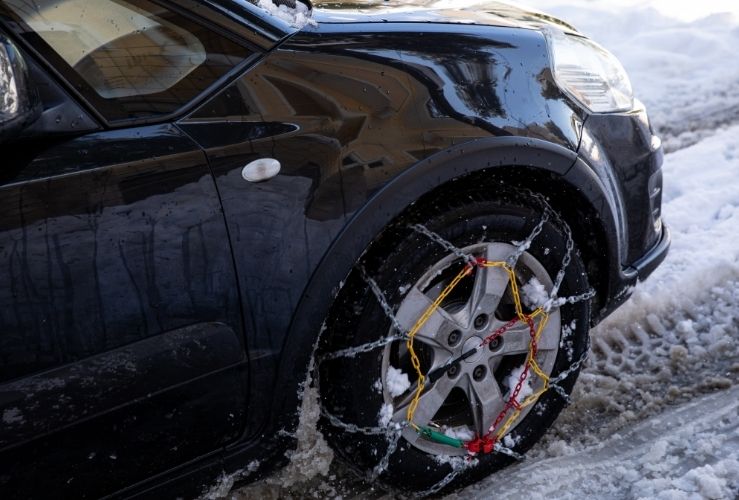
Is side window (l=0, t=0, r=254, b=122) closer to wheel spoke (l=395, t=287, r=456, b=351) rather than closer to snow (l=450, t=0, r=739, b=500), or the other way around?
wheel spoke (l=395, t=287, r=456, b=351)

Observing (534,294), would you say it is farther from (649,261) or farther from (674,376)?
(674,376)

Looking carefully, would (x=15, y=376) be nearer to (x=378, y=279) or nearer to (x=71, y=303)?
(x=71, y=303)

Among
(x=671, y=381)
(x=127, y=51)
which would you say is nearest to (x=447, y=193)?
(x=127, y=51)

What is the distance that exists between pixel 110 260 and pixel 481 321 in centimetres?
102

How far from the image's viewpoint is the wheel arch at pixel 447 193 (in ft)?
6.03

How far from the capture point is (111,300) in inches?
63.1

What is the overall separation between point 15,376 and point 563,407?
162 cm

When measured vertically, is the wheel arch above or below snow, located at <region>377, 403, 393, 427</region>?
above

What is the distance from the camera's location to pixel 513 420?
92.6 inches

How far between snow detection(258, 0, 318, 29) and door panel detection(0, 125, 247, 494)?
421 mm

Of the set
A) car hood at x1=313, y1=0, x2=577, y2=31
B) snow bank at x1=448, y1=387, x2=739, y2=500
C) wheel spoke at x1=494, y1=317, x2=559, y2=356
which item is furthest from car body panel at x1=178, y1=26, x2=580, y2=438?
snow bank at x1=448, y1=387, x2=739, y2=500

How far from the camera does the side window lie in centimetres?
162

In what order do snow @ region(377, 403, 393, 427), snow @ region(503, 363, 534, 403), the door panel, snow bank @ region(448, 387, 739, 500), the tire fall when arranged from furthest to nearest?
1. snow @ region(503, 363, 534, 403)
2. snow bank @ region(448, 387, 739, 500)
3. snow @ region(377, 403, 393, 427)
4. the tire
5. the door panel

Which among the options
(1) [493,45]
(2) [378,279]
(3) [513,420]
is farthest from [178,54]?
(3) [513,420]
